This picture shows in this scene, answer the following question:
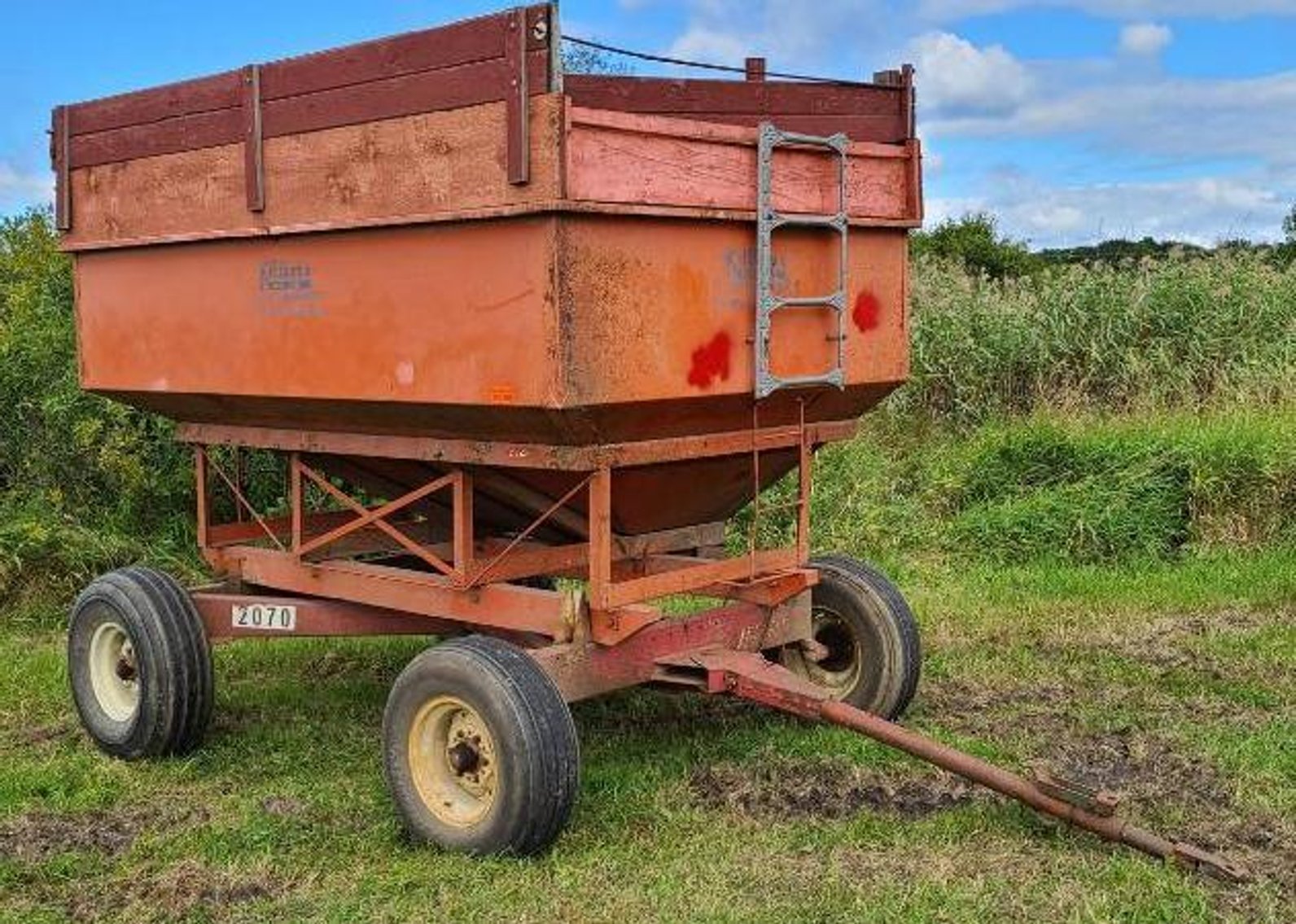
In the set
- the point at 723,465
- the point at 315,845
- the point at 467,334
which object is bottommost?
the point at 315,845

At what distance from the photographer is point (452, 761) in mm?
4746

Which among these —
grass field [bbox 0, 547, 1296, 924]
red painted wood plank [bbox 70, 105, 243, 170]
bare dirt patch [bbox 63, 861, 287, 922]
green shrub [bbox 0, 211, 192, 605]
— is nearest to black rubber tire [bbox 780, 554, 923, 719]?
grass field [bbox 0, 547, 1296, 924]

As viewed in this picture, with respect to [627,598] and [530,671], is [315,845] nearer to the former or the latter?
[530,671]

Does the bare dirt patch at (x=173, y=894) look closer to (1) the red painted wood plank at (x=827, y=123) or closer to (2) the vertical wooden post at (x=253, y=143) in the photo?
(2) the vertical wooden post at (x=253, y=143)

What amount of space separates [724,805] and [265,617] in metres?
2.09

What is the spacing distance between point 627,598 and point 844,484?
18.7ft

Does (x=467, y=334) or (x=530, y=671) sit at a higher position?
(x=467, y=334)

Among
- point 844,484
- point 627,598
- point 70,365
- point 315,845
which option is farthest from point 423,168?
point 844,484

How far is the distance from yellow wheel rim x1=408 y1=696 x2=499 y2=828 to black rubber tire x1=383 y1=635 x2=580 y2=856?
25 mm

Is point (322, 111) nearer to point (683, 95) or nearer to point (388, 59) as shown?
point (388, 59)

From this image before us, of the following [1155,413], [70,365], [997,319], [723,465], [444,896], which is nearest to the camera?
[444,896]

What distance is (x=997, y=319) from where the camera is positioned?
12.6m

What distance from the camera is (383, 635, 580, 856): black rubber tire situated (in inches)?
176

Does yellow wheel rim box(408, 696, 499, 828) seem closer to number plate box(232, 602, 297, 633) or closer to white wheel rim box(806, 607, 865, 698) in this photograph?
number plate box(232, 602, 297, 633)
